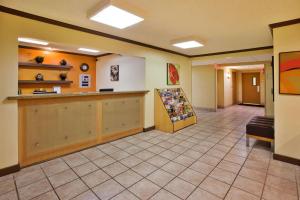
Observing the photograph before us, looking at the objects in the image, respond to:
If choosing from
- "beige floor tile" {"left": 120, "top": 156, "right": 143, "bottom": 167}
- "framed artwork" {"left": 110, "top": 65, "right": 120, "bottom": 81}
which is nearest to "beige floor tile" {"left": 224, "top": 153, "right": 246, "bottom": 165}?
"beige floor tile" {"left": 120, "top": 156, "right": 143, "bottom": 167}

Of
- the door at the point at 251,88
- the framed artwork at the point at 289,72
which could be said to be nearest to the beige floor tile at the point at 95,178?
the framed artwork at the point at 289,72

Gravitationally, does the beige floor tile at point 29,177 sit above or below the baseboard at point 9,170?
below

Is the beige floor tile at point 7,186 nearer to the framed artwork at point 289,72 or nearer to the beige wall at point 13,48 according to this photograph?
the beige wall at point 13,48

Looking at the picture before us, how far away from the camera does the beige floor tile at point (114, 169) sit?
8.28ft

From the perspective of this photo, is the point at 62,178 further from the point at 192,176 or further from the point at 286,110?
the point at 286,110

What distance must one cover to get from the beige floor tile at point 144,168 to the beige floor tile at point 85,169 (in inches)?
26.7

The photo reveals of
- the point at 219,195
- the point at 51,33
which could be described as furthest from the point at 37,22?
the point at 219,195

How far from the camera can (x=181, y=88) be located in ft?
19.7

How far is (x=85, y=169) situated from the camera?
8.64ft

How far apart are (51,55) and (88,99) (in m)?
3.15

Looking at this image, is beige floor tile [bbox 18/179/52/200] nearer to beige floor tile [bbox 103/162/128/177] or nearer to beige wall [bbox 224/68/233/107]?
beige floor tile [bbox 103/162/128/177]

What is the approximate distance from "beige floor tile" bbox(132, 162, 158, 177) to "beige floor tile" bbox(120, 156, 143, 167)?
92mm

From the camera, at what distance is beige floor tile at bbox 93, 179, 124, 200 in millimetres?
2021

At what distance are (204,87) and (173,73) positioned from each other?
11.6 feet
